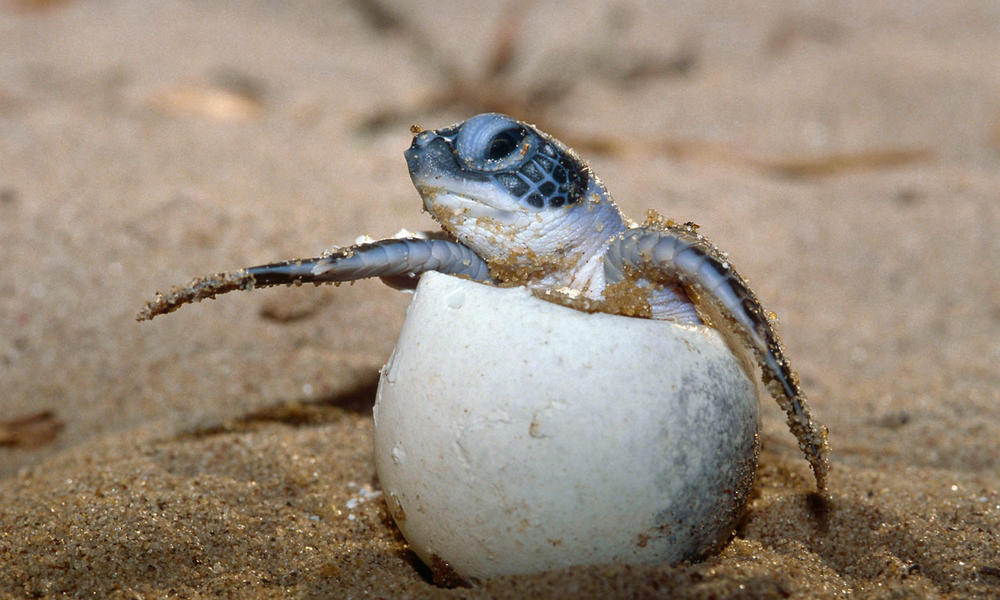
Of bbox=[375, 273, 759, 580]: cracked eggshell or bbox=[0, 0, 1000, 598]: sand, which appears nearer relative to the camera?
bbox=[375, 273, 759, 580]: cracked eggshell

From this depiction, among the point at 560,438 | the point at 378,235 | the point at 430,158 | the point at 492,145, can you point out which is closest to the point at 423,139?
the point at 430,158

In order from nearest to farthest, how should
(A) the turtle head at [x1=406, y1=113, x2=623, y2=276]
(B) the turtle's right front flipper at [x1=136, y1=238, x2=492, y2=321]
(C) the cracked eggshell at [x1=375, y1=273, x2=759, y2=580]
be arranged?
(C) the cracked eggshell at [x1=375, y1=273, x2=759, y2=580], (B) the turtle's right front flipper at [x1=136, y1=238, x2=492, y2=321], (A) the turtle head at [x1=406, y1=113, x2=623, y2=276]

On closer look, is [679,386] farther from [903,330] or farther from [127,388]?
[903,330]

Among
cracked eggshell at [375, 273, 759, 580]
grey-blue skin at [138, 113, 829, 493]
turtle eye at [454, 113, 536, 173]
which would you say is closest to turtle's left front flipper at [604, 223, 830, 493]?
grey-blue skin at [138, 113, 829, 493]

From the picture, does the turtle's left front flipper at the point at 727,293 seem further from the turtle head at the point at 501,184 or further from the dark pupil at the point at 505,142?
the dark pupil at the point at 505,142

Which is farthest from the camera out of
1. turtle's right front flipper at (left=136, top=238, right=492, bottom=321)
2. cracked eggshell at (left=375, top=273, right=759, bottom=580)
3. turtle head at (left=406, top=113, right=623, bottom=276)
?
turtle head at (left=406, top=113, right=623, bottom=276)

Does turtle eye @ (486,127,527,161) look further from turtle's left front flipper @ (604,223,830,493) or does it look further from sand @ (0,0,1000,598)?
sand @ (0,0,1000,598)
